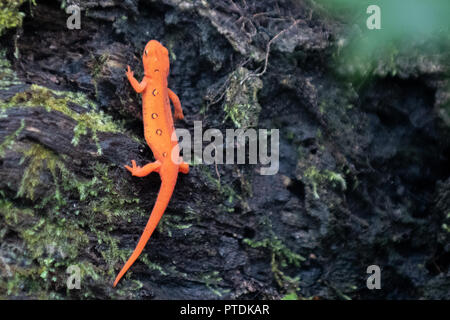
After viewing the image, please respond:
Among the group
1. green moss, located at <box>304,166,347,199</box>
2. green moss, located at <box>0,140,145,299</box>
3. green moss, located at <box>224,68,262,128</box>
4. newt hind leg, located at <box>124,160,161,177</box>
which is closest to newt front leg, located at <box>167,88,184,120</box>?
green moss, located at <box>224,68,262,128</box>

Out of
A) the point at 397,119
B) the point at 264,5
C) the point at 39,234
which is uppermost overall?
the point at 264,5

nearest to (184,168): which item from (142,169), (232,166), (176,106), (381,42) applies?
(142,169)

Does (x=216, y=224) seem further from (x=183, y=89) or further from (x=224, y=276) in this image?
(x=183, y=89)

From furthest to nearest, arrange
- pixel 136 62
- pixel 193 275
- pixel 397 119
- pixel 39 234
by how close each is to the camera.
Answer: pixel 397 119 → pixel 136 62 → pixel 193 275 → pixel 39 234

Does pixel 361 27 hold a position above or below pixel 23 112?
above

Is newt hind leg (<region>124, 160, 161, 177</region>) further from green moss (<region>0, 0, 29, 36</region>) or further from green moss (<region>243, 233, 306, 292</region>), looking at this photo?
green moss (<region>0, 0, 29, 36</region>)

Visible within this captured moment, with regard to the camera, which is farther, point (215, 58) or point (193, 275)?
point (215, 58)

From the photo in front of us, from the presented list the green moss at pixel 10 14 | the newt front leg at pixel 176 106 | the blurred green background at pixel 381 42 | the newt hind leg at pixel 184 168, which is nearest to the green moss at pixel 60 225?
the newt hind leg at pixel 184 168

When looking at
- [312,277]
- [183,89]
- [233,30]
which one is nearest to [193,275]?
[312,277]
